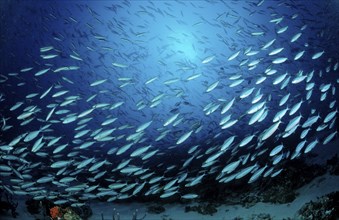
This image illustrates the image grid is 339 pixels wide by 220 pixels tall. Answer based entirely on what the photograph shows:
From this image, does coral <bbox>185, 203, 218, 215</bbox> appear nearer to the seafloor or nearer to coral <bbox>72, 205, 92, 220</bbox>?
the seafloor

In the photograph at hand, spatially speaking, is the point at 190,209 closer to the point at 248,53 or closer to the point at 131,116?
the point at 248,53

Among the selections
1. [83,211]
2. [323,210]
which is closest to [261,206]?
[323,210]

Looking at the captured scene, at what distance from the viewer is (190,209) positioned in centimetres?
1280

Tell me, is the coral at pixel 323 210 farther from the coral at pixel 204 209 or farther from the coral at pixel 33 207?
the coral at pixel 33 207

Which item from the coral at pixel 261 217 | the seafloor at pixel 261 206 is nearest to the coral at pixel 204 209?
the seafloor at pixel 261 206

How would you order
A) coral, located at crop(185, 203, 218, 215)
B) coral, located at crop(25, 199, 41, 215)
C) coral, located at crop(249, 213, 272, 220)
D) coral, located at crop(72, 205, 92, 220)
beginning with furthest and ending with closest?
coral, located at crop(185, 203, 218, 215) → coral, located at crop(72, 205, 92, 220) → coral, located at crop(25, 199, 41, 215) → coral, located at crop(249, 213, 272, 220)

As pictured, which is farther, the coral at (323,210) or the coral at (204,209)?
the coral at (204,209)

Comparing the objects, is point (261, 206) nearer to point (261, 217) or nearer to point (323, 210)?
point (261, 217)

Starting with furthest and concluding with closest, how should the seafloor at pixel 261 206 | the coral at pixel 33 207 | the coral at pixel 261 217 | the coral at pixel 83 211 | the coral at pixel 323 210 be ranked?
the coral at pixel 83 211 → the coral at pixel 33 207 → the coral at pixel 261 217 → the seafloor at pixel 261 206 → the coral at pixel 323 210

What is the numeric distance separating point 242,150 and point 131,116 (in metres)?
16.9

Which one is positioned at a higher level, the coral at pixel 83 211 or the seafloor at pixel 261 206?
the coral at pixel 83 211

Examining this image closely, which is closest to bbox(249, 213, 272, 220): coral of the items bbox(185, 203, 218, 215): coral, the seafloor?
the seafloor

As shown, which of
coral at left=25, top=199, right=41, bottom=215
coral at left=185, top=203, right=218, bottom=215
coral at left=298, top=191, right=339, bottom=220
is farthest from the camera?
coral at left=185, top=203, right=218, bottom=215

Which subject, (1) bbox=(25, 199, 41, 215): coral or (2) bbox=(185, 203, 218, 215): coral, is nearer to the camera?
(1) bbox=(25, 199, 41, 215): coral
